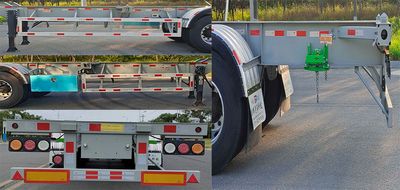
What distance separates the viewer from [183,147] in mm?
2471

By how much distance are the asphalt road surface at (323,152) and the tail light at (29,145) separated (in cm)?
189

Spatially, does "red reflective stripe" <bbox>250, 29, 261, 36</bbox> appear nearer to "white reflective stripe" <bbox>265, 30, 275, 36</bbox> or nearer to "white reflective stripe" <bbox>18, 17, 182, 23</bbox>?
"white reflective stripe" <bbox>265, 30, 275, 36</bbox>

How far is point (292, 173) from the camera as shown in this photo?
15.3 ft

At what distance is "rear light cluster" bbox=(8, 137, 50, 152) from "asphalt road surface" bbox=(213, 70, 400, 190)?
1.87m

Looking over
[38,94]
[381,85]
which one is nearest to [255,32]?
[381,85]

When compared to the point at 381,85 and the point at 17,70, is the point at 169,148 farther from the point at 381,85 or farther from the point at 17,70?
the point at 381,85

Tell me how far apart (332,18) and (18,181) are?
2.53 m

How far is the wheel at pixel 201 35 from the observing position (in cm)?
222

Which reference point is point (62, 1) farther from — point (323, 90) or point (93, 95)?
point (323, 90)

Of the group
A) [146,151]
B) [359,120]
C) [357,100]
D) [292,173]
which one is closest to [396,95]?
[357,100]

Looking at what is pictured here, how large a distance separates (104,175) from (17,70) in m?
0.51

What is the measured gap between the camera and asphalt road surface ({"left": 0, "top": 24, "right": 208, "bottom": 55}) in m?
2.19

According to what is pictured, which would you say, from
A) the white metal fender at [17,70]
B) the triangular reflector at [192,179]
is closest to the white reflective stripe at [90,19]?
the white metal fender at [17,70]

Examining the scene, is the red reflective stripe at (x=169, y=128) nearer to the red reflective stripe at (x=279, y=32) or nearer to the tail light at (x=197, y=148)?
the tail light at (x=197, y=148)
